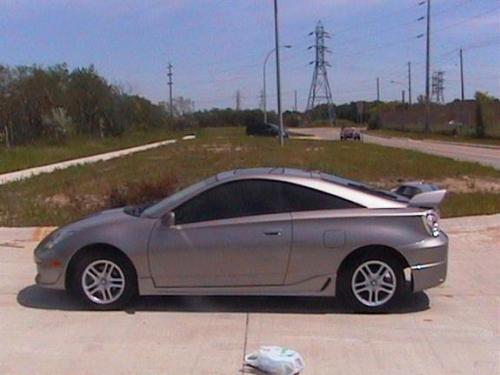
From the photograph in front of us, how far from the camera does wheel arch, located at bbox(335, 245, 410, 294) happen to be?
19.0ft

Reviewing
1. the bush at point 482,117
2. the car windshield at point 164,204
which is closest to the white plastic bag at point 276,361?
the car windshield at point 164,204

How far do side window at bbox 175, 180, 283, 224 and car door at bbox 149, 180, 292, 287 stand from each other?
1 centimetres

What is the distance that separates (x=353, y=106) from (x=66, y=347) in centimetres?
12113

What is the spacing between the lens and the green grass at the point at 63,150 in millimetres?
28938

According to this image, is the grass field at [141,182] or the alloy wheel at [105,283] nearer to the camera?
the alloy wheel at [105,283]

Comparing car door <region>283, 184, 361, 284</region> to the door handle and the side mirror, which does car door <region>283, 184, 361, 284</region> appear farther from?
the side mirror

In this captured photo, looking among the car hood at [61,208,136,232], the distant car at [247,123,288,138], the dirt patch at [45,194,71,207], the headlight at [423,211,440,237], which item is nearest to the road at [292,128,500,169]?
the distant car at [247,123,288,138]

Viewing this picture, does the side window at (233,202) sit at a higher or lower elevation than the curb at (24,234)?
higher

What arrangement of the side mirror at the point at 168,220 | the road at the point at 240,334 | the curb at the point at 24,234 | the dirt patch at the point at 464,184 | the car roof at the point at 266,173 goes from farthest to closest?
the dirt patch at the point at 464,184 → the curb at the point at 24,234 → the car roof at the point at 266,173 → the side mirror at the point at 168,220 → the road at the point at 240,334

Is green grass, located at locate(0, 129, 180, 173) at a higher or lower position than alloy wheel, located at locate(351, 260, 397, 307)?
higher

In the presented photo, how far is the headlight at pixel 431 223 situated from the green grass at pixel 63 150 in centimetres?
2209

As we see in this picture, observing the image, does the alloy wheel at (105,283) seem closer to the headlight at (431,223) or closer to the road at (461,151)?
the headlight at (431,223)

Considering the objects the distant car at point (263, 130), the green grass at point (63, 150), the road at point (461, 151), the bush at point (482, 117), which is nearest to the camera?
the green grass at point (63, 150)

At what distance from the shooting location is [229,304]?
605 centimetres
